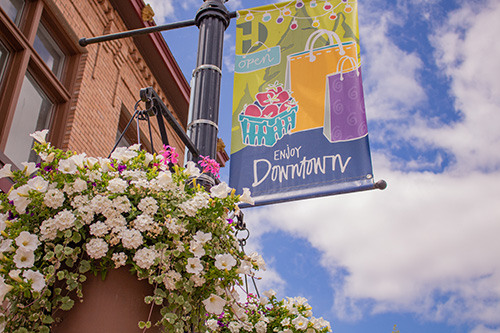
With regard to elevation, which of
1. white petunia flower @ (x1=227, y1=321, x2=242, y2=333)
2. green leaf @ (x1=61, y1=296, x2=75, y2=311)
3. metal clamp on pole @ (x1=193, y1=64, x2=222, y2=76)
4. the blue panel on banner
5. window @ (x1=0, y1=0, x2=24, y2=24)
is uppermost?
window @ (x1=0, y1=0, x2=24, y2=24)

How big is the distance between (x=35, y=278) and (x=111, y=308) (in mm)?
344

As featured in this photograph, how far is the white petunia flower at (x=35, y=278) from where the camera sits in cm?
214

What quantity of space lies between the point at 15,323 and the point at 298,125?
2533mm

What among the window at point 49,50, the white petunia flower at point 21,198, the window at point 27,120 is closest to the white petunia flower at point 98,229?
the white petunia flower at point 21,198

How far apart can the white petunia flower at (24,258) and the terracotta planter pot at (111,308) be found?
253 millimetres

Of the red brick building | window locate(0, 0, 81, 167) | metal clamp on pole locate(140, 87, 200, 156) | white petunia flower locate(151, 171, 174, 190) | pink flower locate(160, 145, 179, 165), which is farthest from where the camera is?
the red brick building

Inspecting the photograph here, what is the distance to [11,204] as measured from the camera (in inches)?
99.0

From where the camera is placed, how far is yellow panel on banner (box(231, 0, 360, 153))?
4098 millimetres

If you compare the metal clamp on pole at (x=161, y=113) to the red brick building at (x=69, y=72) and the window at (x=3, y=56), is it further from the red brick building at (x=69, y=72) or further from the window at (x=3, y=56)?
the window at (x=3, y=56)

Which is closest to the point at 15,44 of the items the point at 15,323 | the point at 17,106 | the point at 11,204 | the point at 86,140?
the point at 17,106

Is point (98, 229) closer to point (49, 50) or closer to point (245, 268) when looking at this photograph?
point (245, 268)

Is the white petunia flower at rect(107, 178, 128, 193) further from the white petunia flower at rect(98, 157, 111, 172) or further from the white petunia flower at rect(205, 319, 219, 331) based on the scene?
the white petunia flower at rect(205, 319, 219, 331)

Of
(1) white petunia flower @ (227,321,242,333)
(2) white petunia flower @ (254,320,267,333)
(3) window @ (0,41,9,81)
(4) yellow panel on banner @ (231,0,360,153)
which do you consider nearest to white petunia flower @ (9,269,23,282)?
(1) white petunia flower @ (227,321,242,333)

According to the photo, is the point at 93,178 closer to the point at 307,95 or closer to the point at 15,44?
the point at 307,95
